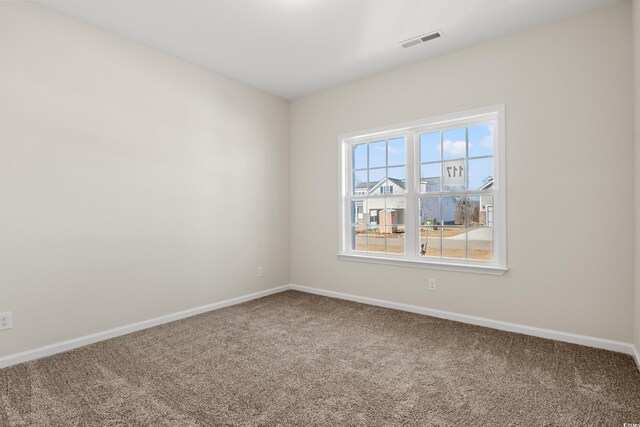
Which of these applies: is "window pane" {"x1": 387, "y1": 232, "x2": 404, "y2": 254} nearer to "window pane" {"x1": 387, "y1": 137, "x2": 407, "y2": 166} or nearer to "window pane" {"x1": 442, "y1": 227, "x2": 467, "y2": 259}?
"window pane" {"x1": 442, "y1": 227, "x2": 467, "y2": 259}

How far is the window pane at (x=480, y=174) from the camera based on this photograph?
3275mm

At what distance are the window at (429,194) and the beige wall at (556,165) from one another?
128 millimetres

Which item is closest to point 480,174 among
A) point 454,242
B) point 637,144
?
point 454,242

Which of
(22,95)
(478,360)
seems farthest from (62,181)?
(478,360)

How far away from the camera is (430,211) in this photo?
12.0 ft

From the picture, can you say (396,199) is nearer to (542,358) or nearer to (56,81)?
(542,358)

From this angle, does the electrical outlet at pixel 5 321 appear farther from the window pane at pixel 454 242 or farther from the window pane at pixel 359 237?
the window pane at pixel 454 242

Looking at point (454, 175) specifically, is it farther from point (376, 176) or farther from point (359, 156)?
point (359, 156)

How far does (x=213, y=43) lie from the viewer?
319 cm

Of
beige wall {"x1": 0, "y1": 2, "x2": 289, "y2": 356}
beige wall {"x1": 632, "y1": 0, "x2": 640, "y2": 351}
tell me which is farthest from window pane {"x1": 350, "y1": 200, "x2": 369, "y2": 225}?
beige wall {"x1": 632, "y1": 0, "x2": 640, "y2": 351}

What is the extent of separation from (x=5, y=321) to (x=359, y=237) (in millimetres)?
3344

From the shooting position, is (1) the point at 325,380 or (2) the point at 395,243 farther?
(2) the point at 395,243

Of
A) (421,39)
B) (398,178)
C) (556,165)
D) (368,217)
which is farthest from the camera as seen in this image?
(368,217)

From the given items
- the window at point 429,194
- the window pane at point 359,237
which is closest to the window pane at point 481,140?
the window at point 429,194
